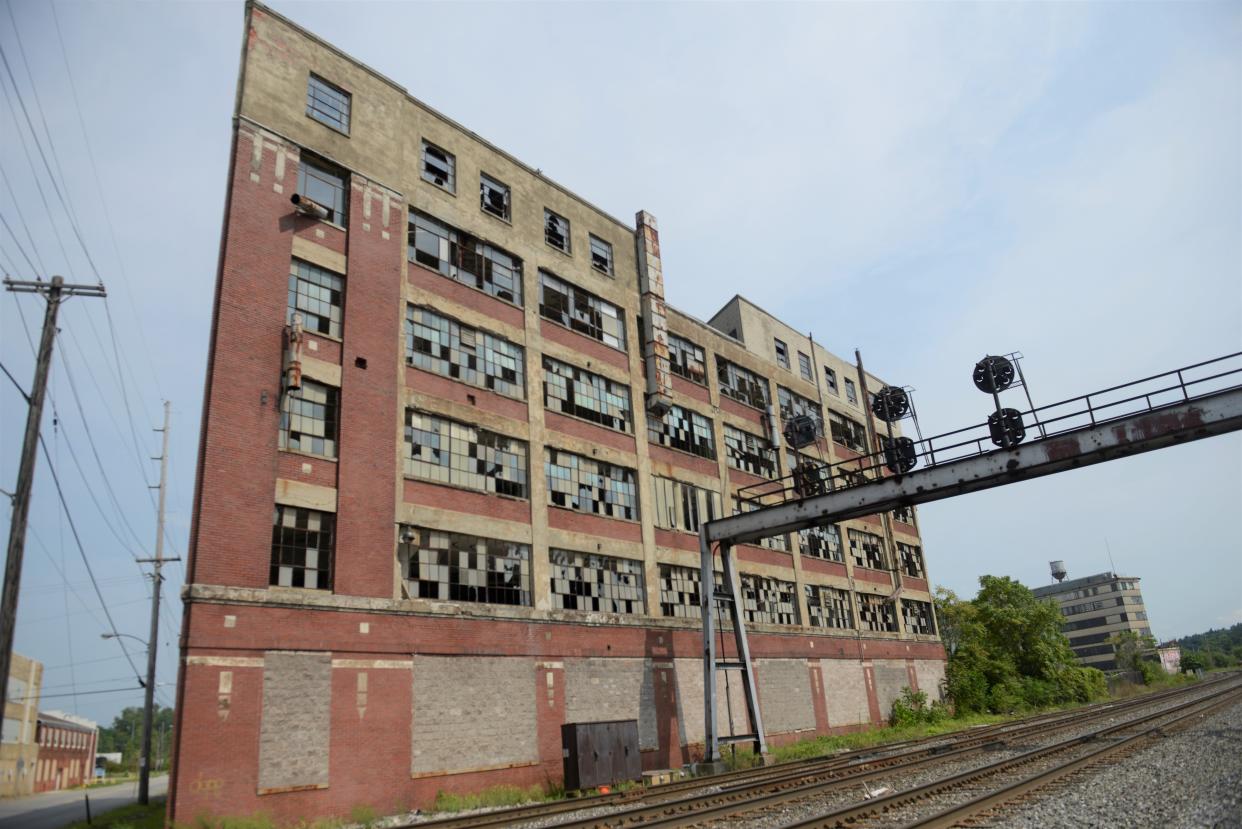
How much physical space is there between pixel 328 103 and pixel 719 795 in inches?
827

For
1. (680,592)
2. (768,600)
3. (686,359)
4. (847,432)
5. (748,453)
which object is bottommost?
(768,600)

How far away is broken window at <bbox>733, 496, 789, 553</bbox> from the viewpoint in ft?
106

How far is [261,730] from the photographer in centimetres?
1612

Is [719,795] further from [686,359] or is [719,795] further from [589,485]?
[686,359]

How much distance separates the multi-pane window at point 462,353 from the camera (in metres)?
22.3

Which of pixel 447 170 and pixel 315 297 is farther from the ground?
pixel 447 170

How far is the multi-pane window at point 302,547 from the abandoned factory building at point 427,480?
0.21 feet

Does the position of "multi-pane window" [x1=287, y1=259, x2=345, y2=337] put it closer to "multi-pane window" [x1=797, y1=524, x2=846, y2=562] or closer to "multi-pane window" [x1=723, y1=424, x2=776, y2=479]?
"multi-pane window" [x1=723, y1=424, x2=776, y2=479]

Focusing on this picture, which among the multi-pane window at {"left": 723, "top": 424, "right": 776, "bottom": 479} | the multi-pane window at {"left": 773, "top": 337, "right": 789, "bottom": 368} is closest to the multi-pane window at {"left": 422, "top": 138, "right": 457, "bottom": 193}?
the multi-pane window at {"left": 723, "top": 424, "right": 776, "bottom": 479}

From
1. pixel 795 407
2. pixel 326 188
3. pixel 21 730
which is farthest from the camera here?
pixel 21 730

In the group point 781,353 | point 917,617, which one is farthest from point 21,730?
point 917,617

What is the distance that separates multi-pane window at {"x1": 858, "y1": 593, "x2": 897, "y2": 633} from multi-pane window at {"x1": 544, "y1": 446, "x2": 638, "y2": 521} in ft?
56.6

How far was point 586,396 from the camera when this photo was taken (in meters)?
27.0

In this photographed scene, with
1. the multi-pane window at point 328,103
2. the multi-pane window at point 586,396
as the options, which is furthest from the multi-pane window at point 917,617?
the multi-pane window at point 328,103
